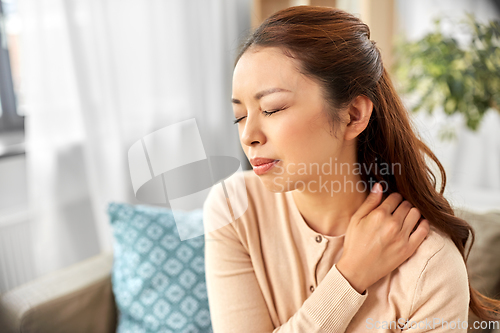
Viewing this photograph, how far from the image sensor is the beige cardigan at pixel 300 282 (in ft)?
2.46

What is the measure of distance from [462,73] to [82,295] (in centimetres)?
159

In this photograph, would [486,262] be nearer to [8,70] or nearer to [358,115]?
[358,115]

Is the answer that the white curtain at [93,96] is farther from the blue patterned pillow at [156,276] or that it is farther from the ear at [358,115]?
the ear at [358,115]

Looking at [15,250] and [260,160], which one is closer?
[260,160]

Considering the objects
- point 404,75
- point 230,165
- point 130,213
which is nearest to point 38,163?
point 130,213

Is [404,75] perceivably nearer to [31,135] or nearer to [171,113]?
[171,113]

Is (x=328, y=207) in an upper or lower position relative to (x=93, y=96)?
lower

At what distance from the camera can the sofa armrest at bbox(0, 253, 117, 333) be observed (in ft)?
3.62

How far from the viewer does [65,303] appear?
3.81 feet

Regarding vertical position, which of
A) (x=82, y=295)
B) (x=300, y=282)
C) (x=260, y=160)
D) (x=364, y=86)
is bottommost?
(x=82, y=295)

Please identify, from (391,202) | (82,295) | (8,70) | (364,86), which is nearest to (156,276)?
(82,295)

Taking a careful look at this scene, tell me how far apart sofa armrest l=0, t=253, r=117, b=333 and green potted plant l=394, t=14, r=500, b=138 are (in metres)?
1.31

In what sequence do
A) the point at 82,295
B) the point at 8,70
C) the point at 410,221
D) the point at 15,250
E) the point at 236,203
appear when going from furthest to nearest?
the point at 8,70
the point at 15,250
the point at 82,295
the point at 236,203
the point at 410,221

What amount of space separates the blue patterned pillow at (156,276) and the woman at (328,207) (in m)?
0.39
